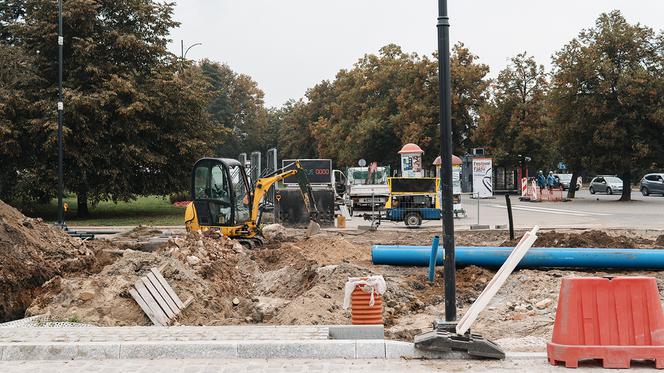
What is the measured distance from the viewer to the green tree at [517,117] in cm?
5766

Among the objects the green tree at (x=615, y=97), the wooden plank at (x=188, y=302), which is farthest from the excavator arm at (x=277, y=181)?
the green tree at (x=615, y=97)

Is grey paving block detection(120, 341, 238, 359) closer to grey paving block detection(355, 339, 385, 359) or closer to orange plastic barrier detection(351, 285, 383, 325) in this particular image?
grey paving block detection(355, 339, 385, 359)

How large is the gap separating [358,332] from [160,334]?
7.40 ft

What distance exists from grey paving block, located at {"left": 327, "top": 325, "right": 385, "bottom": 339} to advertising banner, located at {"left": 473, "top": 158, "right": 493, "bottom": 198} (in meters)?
19.2

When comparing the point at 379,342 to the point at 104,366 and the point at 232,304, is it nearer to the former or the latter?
the point at 104,366

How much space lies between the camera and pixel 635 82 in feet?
133

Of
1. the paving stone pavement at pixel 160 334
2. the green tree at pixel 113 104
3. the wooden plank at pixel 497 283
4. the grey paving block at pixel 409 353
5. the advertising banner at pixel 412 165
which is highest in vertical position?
the green tree at pixel 113 104

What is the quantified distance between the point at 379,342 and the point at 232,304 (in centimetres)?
467

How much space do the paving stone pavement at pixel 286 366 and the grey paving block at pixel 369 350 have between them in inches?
4.9

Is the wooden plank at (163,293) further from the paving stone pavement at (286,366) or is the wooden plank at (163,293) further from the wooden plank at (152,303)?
the paving stone pavement at (286,366)

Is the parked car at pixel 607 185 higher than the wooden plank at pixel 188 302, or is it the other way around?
the parked car at pixel 607 185

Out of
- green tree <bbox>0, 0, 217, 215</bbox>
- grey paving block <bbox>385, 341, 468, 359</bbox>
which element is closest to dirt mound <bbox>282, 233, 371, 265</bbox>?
grey paving block <bbox>385, 341, 468, 359</bbox>

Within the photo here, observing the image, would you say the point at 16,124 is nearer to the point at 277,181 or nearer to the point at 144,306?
the point at 277,181

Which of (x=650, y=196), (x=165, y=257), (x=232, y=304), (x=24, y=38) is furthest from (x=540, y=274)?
(x=650, y=196)
